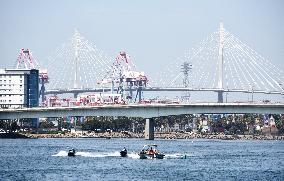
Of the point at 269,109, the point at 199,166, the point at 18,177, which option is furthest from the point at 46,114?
the point at 18,177

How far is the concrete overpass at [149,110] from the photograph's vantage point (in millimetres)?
157550

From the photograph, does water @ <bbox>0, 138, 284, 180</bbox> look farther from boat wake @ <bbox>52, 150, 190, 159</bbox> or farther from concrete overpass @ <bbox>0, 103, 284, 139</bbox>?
concrete overpass @ <bbox>0, 103, 284, 139</bbox>

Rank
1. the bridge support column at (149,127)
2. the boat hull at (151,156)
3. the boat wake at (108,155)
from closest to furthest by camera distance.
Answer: the boat hull at (151,156) → the boat wake at (108,155) → the bridge support column at (149,127)

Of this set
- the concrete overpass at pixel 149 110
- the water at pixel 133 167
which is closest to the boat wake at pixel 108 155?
the water at pixel 133 167

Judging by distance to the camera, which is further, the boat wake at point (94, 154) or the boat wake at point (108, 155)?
the boat wake at point (94, 154)

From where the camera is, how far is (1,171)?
281ft

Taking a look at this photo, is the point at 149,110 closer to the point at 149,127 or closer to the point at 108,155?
the point at 149,127

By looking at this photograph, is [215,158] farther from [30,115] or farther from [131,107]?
[30,115]

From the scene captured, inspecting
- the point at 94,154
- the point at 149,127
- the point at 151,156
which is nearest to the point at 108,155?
the point at 94,154

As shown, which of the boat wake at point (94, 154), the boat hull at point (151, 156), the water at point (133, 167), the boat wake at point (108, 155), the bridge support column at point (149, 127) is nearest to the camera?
the water at point (133, 167)

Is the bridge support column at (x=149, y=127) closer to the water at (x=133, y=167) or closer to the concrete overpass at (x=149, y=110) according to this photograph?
the concrete overpass at (x=149, y=110)

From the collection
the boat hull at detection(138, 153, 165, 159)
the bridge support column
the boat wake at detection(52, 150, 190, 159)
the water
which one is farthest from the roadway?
the boat hull at detection(138, 153, 165, 159)

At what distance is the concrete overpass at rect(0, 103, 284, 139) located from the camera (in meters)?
158

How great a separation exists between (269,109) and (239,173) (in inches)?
2827
